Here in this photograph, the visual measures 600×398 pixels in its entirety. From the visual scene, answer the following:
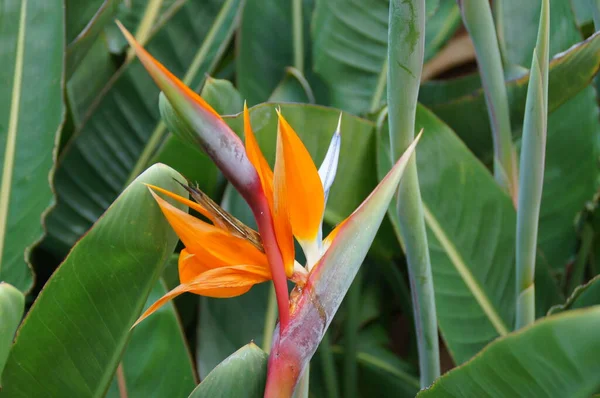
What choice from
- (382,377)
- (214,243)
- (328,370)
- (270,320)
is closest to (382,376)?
(382,377)

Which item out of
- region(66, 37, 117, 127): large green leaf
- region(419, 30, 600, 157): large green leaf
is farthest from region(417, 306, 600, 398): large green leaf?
region(66, 37, 117, 127): large green leaf

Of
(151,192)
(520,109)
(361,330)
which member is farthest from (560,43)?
(151,192)

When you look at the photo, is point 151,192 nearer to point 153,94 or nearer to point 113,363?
Answer: point 113,363

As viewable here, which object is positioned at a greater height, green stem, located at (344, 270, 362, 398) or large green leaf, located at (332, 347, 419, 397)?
green stem, located at (344, 270, 362, 398)

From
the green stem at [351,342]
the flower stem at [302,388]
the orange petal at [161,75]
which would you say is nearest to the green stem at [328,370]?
the green stem at [351,342]

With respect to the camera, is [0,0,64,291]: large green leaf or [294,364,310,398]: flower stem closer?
[294,364,310,398]: flower stem

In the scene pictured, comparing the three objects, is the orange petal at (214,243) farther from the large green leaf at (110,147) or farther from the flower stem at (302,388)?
the large green leaf at (110,147)

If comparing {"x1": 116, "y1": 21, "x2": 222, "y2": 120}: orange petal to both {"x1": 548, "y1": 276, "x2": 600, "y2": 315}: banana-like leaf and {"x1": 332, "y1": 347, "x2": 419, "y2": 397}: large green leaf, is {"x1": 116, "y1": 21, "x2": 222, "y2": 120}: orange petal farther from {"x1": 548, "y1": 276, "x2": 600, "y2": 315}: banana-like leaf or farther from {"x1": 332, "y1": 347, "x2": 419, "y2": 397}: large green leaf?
{"x1": 332, "y1": 347, "x2": 419, "y2": 397}: large green leaf
